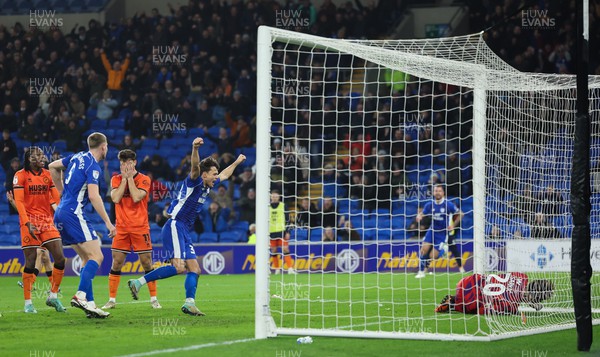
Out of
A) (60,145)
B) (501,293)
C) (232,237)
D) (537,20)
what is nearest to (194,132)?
(60,145)

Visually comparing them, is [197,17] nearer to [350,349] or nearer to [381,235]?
[381,235]

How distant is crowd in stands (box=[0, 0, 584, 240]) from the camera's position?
2427 centimetres

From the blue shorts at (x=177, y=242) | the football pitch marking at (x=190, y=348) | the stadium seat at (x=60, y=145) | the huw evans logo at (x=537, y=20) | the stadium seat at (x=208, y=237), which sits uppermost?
the huw evans logo at (x=537, y=20)

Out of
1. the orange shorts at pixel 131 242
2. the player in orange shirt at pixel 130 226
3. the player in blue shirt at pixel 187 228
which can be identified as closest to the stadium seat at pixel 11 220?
the player in orange shirt at pixel 130 226

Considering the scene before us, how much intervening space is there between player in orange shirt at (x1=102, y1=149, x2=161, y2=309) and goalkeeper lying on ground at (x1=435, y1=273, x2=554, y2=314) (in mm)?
4144

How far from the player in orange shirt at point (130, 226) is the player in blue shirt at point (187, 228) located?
0.91 metres

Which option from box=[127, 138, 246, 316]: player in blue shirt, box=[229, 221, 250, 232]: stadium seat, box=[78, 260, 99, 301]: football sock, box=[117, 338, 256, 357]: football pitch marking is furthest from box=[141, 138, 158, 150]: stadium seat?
box=[117, 338, 256, 357]: football pitch marking

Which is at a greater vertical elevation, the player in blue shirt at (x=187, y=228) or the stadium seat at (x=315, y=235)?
the player in blue shirt at (x=187, y=228)

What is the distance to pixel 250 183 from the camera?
2414 centimetres

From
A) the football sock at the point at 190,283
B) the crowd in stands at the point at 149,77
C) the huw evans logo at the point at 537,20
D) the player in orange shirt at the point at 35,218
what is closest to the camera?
the football sock at the point at 190,283

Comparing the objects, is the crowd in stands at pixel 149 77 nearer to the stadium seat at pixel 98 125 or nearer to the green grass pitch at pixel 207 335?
the stadium seat at pixel 98 125

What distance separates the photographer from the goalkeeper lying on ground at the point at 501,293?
35.4 feet

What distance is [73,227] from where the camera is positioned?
1105 centimetres

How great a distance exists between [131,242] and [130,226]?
0.23m
